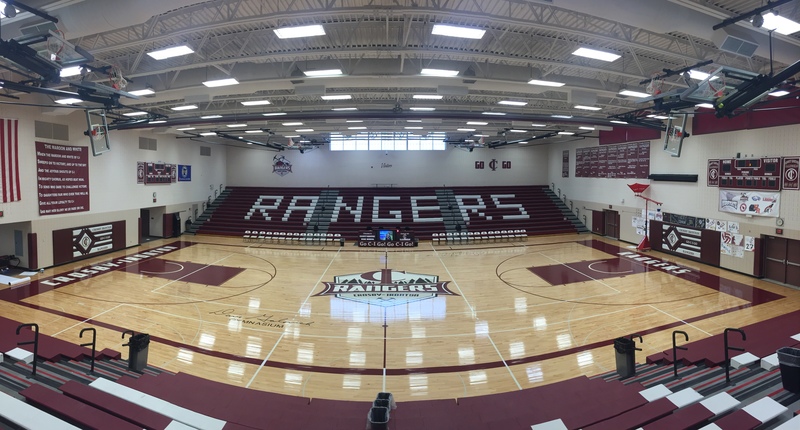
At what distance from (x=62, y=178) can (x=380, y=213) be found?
14542 mm

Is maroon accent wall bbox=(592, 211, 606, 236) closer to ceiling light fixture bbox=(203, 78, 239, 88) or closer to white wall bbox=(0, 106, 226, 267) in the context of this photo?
ceiling light fixture bbox=(203, 78, 239, 88)

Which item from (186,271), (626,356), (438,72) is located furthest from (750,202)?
(186,271)

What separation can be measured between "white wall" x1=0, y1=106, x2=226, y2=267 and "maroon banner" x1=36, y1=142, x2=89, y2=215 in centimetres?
21

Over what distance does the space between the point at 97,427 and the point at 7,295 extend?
1086 centimetres

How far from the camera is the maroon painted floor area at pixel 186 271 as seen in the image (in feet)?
39.4

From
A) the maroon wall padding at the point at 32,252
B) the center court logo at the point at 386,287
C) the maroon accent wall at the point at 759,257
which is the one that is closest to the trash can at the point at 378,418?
the center court logo at the point at 386,287

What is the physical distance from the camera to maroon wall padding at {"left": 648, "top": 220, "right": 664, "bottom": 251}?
16172 mm

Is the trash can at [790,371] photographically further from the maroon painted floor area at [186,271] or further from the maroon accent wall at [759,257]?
the maroon painted floor area at [186,271]

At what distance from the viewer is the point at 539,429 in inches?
135

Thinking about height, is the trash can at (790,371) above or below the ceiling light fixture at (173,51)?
below

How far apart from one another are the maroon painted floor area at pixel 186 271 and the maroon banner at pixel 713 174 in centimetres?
1805

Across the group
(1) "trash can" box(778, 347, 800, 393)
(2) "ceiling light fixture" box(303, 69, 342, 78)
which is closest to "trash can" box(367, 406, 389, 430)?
(1) "trash can" box(778, 347, 800, 393)

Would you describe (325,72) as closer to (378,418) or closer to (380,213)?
(378,418)

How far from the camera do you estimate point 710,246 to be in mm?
13875
